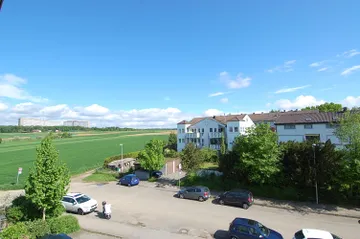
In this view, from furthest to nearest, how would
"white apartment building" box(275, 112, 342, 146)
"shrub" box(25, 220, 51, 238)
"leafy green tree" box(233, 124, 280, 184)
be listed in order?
"white apartment building" box(275, 112, 342, 146) → "leafy green tree" box(233, 124, 280, 184) → "shrub" box(25, 220, 51, 238)

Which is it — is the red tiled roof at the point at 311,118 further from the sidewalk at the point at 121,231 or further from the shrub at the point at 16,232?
the shrub at the point at 16,232

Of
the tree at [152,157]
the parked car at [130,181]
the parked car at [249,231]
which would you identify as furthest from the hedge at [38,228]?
the tree at [152,157]

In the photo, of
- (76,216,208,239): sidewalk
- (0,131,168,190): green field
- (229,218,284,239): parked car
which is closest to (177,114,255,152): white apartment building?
(0,131,168,190): green field

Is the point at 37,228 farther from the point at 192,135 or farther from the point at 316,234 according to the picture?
the point at 192,135

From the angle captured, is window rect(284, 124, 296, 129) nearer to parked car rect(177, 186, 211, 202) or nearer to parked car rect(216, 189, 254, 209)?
parked car rect(216, 189, 254, 209)

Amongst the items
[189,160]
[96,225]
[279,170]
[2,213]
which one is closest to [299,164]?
[279,170]

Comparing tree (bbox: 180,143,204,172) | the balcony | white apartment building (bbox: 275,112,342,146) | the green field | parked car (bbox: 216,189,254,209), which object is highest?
white apartment building (bbox: 275,112,342,146)

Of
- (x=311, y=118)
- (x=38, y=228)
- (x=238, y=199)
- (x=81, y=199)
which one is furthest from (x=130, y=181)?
(x=311, y=118)

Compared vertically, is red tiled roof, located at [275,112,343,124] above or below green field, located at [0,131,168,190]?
above
